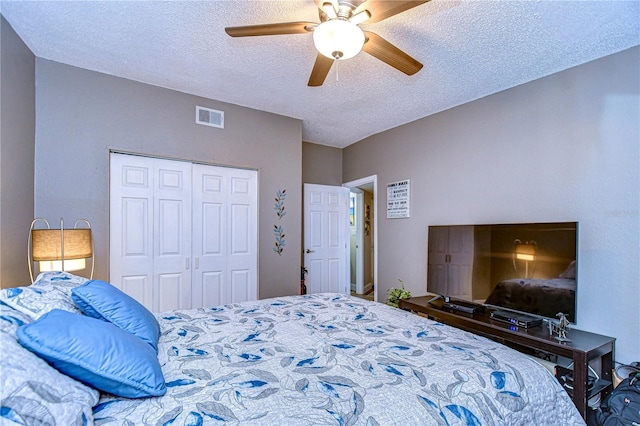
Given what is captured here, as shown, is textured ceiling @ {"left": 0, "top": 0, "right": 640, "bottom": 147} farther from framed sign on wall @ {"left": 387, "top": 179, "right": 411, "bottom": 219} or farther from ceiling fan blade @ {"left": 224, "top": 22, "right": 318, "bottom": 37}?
framed sign on wall @ {"left": 387, "top": 179, "right": 411, "bottom": 219}

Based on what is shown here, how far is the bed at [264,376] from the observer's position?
867mm

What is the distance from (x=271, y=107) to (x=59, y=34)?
6.22 ft

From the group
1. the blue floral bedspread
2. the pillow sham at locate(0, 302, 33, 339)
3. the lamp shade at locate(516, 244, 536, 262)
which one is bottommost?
the blue floral bedspread

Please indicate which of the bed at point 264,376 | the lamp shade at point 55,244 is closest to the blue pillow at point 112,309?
the bed at point 264,376

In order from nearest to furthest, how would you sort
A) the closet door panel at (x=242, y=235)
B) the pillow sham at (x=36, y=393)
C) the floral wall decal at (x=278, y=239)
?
the pillow sham at (x=36, y=393) → the closet door panel at (x=242, y=235) → the floral wall decal at (x=278, y=239)

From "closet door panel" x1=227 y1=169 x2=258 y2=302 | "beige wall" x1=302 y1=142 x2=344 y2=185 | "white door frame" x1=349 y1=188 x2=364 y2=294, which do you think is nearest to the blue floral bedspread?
"closet door panel" x1=227 y1=169 x2=258 y2=302

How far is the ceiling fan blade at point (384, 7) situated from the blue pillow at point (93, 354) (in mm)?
1836

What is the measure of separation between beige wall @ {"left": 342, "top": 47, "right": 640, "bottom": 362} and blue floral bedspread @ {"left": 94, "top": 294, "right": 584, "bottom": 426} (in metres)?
1.45

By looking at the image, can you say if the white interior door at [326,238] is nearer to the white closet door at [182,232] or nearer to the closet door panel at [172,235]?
the white closet door at [182,232]

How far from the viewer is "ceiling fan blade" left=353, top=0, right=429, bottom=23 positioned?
1.50m

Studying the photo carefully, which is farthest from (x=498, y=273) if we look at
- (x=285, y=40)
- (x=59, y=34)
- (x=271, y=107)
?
(x=59, y=34)

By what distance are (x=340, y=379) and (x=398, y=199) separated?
10.5 feet

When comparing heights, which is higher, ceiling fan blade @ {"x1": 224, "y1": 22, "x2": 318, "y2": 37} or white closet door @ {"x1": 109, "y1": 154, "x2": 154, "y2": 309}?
ceiling fan blade @ {"x1": 224, "y1": 22, "x2": 318, "y2": 37}

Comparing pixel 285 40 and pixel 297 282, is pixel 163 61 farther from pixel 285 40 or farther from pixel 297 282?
pixel 297 282
